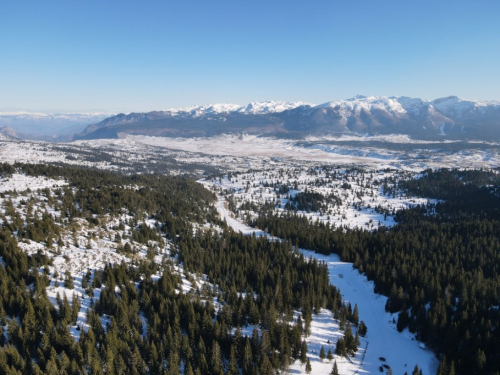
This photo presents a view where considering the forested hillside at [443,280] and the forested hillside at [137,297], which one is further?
the forested hillside at [443,280]

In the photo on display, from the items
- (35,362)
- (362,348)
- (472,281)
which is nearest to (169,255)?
(35,362)

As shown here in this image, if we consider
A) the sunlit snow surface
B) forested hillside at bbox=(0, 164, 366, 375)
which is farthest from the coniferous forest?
the sunlit snow surface

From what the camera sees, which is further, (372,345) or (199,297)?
(199,297)

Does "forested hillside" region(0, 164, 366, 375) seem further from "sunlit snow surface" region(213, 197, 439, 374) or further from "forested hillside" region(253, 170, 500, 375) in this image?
"forested hillside" region(253, 170, 500, 375)

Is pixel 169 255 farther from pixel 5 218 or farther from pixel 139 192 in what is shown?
pixel 139 192

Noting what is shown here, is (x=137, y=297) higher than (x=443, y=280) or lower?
higher

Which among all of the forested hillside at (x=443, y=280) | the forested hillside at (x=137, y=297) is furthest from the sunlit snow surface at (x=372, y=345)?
the forested hillside at (x=443, y=280)

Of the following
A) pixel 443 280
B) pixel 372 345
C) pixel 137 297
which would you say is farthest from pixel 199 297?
pixel 443 280

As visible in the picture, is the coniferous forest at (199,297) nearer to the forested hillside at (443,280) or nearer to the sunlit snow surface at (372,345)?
the forested hillside at (443,280)

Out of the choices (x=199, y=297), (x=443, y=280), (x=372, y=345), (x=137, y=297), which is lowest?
(x=372, y=345)

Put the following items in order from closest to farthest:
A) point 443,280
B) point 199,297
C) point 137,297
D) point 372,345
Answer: point 137,297, point 372,345, point 199,297, point 443,280

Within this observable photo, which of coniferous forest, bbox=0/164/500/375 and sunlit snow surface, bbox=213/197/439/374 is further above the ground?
coniferous forest, bbox=0/164/500/375

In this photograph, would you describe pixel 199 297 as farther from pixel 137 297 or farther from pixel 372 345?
pixel 372 345
